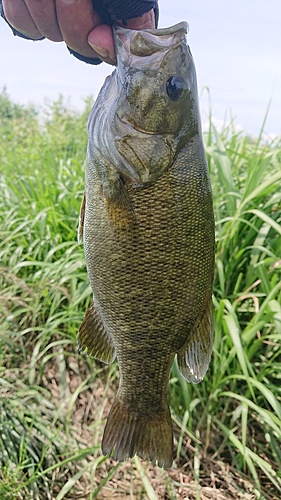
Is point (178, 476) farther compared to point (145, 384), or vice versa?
point (178, 476)

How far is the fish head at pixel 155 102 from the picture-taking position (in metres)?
1.18

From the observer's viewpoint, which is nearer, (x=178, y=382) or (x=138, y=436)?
(x=138, y=436)

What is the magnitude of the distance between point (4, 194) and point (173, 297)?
3.10m

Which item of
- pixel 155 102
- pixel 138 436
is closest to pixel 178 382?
pixel 138 436

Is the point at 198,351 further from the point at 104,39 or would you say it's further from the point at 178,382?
the point at 178,382

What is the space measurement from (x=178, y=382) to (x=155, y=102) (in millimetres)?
1887

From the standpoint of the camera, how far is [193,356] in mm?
1327

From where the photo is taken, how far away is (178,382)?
2.70 metres

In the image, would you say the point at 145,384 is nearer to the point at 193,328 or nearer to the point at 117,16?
the point at 193,328

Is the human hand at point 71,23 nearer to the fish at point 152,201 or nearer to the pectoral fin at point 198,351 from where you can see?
the fish at point 152,201

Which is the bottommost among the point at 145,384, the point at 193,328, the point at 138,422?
the point at 138,422

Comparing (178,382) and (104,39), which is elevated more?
(104,39)

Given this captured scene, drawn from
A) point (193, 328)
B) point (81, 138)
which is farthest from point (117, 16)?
point (81, 138)

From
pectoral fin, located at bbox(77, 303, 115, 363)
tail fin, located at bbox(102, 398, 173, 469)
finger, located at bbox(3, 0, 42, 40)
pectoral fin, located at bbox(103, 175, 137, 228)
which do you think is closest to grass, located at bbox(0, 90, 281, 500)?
tail fin, located at bbox(102, 398, 173, 469)
